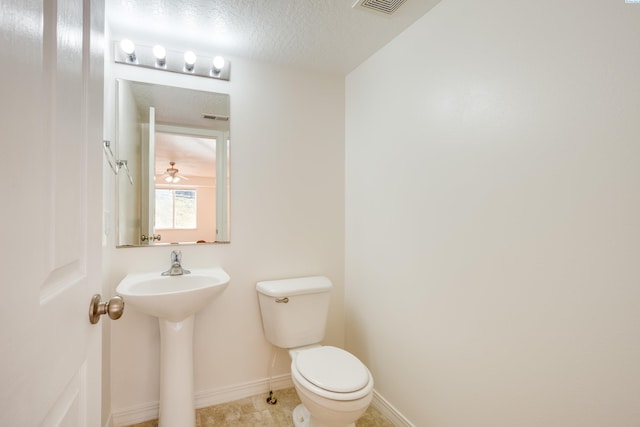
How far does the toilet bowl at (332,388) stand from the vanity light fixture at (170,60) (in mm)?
1793

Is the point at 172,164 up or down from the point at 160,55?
down

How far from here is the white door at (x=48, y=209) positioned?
1.20ft

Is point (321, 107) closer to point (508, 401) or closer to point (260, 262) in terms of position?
point (260, 262)

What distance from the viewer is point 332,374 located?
58.7 inches

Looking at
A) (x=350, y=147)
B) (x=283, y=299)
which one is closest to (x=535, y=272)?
(x=283, y=299)

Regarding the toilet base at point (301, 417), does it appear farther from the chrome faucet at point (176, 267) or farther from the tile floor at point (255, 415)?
the chrome faucet at point (176, 267)

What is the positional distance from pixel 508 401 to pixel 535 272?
52cm

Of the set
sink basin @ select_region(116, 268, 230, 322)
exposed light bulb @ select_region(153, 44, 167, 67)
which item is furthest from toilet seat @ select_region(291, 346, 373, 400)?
exposed light bulb @ select_region(153, 44, 167, 67)

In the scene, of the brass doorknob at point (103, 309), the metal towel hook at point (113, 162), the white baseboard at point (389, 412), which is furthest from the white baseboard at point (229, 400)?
the brass doorknob at point (103, 309)

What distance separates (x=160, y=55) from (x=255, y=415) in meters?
2.20

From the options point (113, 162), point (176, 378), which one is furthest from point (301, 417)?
point (113, 162)

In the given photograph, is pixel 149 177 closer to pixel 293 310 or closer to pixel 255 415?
pixel 293 310

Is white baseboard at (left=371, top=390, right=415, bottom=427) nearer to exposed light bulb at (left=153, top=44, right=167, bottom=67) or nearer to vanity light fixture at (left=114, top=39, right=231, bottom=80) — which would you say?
vanity light fixture at (left=114, top=39, right=231, bottom=80)

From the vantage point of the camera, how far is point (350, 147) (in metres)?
2.30
